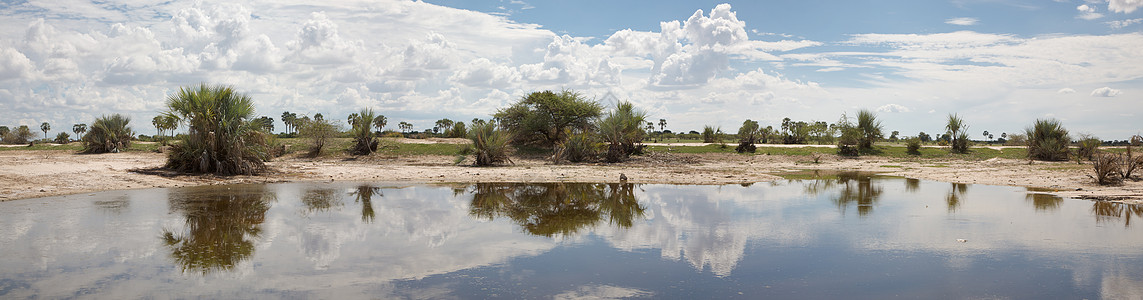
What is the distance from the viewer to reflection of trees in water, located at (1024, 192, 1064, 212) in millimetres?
12367

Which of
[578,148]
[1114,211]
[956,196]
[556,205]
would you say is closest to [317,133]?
[578,148]

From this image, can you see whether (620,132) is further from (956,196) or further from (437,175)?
(956,196)

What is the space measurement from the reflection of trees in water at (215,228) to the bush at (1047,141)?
Result: 34872mm

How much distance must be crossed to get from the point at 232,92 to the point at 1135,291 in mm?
20348

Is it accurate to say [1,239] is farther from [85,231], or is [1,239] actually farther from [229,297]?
[229,297]

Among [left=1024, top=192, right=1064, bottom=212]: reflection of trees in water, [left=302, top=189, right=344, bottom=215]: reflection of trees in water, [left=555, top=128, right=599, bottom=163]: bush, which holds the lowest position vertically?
[left=302, top=189, right=344, bottom=215]: reflection of trees in water

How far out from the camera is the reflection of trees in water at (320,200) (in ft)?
37.9

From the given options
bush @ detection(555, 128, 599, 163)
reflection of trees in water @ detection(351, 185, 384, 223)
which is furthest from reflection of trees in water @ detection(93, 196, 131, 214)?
bush @ detection(555, 128, 599, 163)

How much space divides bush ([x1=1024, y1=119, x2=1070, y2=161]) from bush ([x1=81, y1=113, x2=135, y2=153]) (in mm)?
44869

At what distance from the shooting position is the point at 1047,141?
30641mm

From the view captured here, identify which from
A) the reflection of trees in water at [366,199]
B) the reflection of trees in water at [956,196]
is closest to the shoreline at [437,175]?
the reflection of trees in water at [956,196]

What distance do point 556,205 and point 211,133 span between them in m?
11.5

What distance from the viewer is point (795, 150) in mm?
35375

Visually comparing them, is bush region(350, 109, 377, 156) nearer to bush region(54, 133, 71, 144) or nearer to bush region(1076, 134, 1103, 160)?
bush region(54, 133, 71, 144)
